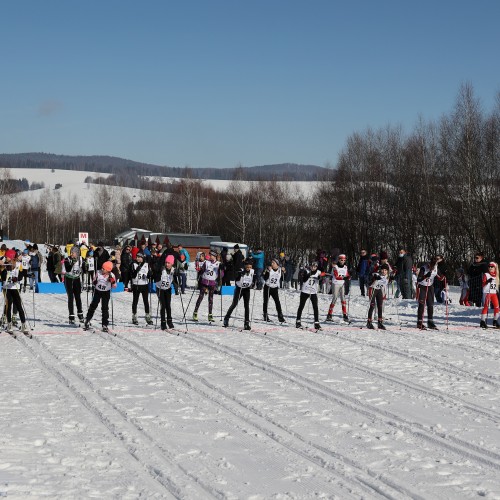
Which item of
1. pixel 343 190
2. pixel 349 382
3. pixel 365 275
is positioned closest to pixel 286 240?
pixel 343 190

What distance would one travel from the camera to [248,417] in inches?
357

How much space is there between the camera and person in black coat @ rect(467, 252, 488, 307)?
804 inches

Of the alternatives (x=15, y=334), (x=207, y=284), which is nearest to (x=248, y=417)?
(x=15, y=334)

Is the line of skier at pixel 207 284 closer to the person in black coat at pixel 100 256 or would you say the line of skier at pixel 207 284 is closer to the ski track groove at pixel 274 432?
the ski track groove at pixel 274 432

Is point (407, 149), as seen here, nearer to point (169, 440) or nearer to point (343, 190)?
point (343, 190)

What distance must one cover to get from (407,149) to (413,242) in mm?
6875

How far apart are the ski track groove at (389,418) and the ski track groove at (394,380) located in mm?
1136

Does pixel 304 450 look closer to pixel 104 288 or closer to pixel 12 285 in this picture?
pixel 104 288

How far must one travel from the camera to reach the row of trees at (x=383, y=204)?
42094mm

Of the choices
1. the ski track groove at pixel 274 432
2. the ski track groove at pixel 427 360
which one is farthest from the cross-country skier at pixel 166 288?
the ski track groove at pixel 427 360

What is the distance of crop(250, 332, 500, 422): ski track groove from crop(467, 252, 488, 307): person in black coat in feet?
21.5

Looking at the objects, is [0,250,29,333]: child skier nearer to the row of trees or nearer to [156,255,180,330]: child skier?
[156,255,180,330]: child skier

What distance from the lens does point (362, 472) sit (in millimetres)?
6996

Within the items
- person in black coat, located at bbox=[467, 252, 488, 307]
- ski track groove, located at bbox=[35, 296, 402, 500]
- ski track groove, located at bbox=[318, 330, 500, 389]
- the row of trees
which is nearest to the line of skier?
ski track groove, located at bbox=[318, 330, 500, 389]
